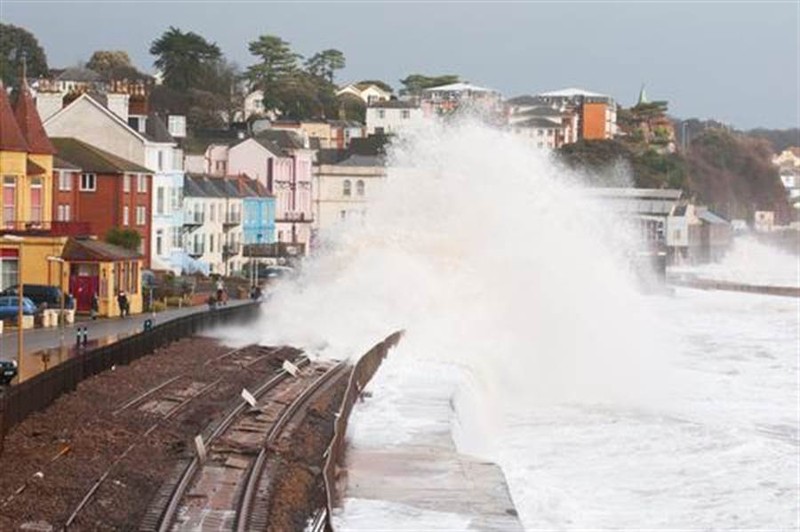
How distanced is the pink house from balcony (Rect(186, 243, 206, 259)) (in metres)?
12.5

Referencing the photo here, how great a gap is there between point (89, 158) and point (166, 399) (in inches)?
1293

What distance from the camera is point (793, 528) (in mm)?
23047

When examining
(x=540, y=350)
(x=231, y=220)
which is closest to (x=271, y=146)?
(x=231, y=220)

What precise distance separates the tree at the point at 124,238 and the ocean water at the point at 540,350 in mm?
7160

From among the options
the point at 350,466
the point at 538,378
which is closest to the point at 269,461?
the point at 350,466

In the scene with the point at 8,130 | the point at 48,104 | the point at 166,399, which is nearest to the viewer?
the point at 166,399

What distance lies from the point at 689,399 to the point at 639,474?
12638mm

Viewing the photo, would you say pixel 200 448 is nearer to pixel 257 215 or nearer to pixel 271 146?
pixel 257 215

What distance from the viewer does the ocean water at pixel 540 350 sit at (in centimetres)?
2514

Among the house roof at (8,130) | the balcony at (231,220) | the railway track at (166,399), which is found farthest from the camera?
the balcony at (231,220)

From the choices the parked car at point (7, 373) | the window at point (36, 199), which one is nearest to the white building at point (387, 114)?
the window at point (36, 199)

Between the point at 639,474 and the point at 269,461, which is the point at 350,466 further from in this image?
the point at 639,474

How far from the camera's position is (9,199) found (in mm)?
46094

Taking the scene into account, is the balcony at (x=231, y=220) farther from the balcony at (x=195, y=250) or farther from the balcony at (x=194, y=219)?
the balcony at (x=195, y=250)
